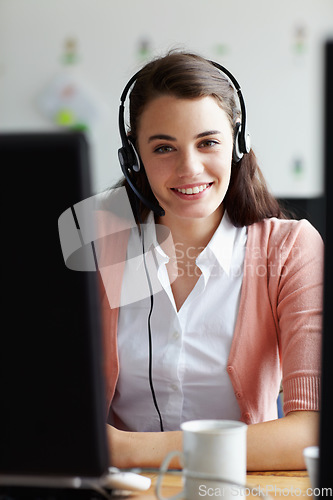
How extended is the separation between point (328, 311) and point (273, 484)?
0.49 m

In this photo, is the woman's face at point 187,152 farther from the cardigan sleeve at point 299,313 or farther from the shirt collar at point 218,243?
the cardigan sleeve at point 299,313

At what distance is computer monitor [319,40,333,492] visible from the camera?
0.52 meters

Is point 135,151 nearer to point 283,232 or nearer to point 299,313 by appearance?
point 283,232

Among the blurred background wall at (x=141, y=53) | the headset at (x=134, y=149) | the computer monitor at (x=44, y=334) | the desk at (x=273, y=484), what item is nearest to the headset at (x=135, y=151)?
the headset at (x=134, y=149)

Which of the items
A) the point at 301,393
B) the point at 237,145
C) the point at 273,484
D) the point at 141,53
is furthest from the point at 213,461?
the point at 141,53

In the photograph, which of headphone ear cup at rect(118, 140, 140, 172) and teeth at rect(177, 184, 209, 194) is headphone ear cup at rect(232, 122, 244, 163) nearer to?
teeth at rect(177, 184, 209, 194)

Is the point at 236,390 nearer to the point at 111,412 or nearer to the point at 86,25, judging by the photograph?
the point at 111,412

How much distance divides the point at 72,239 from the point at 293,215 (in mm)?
1069

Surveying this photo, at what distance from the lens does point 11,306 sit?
0.60 meters

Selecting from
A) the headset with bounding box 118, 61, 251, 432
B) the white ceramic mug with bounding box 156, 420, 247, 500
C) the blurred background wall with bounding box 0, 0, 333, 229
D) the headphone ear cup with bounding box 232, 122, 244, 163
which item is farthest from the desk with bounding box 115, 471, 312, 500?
the blurred background wall with bounding box 0, 0, 333, 229

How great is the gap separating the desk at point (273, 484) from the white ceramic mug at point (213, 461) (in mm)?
83

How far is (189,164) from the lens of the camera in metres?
1.39

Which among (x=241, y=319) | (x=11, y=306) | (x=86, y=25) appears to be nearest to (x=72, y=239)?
(x=11, y=306)

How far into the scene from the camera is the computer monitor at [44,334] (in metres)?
0.58
